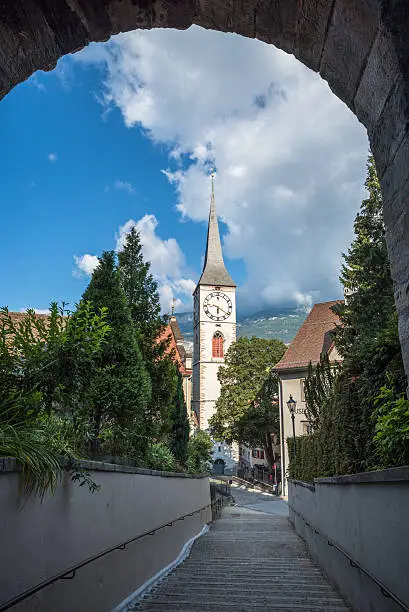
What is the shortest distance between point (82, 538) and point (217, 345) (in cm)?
5736

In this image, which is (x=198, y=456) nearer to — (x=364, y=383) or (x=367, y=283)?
(x=367, y=283)

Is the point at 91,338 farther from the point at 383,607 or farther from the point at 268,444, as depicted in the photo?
the point at 268,444

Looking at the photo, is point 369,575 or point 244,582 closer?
point 369,575

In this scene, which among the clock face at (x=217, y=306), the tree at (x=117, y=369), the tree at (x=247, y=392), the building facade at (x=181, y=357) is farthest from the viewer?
the clock face at (x=217, y=306)

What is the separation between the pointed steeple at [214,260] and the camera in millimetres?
63906

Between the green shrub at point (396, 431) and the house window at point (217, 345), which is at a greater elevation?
the house window at point (217, 345)

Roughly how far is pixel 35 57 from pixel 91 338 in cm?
249

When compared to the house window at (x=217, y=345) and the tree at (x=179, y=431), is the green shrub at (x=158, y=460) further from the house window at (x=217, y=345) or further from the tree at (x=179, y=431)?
the house window at (x=217, y=345)

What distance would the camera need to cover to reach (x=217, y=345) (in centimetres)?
6138

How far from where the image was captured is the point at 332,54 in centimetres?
326

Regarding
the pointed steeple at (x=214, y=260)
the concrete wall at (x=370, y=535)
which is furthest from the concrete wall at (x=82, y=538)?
the pointed steeple at (x=214, y=260)

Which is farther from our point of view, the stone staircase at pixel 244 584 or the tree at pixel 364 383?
the stone staircase at pixel 244 584

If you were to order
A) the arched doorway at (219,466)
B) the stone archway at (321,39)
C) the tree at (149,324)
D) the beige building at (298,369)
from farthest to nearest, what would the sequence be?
the arched doorway at (219,466) → the beige building at (298,369) → the tree at (149,324) → the stone archway at (321,39)

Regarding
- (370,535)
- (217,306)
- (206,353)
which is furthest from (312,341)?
(217,306)
